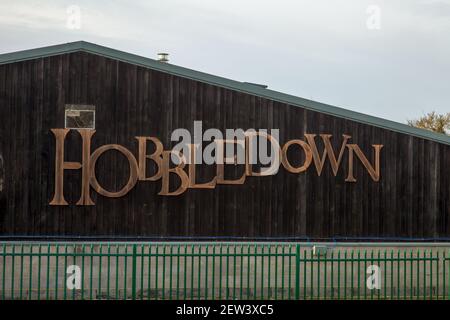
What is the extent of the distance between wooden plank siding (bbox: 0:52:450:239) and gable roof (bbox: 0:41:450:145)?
173 mm

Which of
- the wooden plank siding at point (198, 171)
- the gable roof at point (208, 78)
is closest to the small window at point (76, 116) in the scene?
the wooden plank siding at point (198, 171)

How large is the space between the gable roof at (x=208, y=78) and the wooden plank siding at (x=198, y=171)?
173 mm

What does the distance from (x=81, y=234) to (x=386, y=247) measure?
29.6 feet

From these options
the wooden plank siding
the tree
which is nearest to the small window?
the wooden plank siding

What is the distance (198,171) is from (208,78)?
2.77 m

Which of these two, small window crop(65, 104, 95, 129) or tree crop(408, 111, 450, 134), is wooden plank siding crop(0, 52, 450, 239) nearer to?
small window crop(65, 104, 95, 129)

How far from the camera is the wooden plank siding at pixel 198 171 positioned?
21.4 metres

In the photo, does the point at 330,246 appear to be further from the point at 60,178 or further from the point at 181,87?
the point at 60,178

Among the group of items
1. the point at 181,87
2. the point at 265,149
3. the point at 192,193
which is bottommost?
the point at 192,193

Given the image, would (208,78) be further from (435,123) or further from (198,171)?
(435,123)

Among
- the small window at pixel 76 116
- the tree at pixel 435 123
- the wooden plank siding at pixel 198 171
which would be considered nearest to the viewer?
the wooden plank siding at pixel 198 171

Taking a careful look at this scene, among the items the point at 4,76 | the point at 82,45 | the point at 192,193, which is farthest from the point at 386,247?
the point at 4,76

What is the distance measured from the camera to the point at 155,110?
71.7ft

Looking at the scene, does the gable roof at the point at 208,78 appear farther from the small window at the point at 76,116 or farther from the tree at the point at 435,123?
the tree at the point at 435,123
